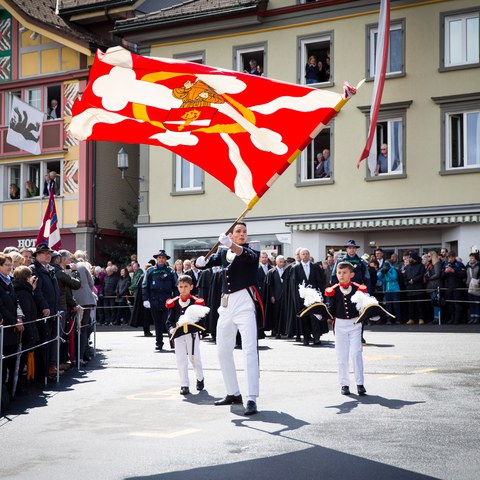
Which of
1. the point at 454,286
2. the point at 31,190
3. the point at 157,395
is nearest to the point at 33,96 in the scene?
the point at 31,190

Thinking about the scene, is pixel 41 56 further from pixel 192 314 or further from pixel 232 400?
pixel 232 400

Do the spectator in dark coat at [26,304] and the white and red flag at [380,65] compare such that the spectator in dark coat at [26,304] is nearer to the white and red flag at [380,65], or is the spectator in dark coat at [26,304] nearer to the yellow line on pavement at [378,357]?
the yellow line on pavement at [378,357]

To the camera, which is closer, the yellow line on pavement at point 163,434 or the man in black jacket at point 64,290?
the yellow line on pavement at point 163,434

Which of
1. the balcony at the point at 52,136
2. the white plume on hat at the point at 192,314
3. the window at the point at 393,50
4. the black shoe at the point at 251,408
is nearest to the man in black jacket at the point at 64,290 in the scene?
the white plume on hat at the point at 192,314

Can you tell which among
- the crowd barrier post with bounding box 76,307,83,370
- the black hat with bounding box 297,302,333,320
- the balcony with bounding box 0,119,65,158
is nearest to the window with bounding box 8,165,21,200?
the balcony with bounding box 0,119,65,158

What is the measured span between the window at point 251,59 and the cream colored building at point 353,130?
54 millimetres

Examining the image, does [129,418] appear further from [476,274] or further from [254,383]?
[476,274]

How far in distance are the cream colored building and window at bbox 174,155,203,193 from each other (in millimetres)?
36

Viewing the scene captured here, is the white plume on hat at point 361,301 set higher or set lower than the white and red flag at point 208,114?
lower

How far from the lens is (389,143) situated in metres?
31.1

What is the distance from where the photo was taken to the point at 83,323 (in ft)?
57.5

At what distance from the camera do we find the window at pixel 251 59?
33281mm

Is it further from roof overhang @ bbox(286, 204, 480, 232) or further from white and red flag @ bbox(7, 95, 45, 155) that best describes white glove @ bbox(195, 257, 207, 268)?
white and red flag @ bbox(7, 95, 45, 155)

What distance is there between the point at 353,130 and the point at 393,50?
9.09 ft
